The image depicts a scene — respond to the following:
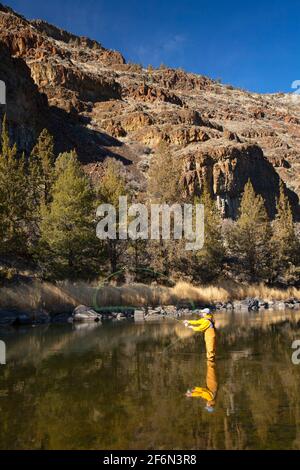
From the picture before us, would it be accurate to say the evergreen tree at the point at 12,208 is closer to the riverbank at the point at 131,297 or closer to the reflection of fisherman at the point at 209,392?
the riverbank at the point at 131,297

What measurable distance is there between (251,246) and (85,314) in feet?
81.1

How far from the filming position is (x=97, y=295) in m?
28.7

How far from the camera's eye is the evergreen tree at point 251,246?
45969mm

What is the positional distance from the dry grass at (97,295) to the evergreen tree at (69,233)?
2.02m

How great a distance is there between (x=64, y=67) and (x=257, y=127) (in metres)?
47.1

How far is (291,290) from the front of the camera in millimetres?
44031

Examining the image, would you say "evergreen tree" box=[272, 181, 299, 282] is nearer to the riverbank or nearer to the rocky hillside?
the riverbank

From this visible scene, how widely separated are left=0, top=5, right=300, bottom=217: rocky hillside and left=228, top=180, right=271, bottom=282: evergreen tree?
18.4 metres

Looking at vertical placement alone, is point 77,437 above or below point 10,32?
below

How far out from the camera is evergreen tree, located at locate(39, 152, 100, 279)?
98.1ft

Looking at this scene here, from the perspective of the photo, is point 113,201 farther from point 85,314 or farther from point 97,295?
point 85,314
